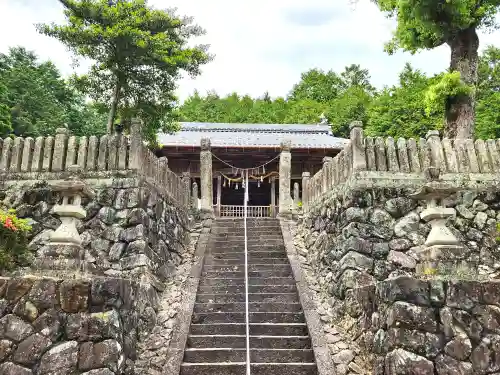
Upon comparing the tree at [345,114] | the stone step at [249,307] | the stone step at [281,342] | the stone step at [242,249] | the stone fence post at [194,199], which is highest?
the tree at [345,114]

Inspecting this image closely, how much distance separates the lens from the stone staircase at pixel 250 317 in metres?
6.27

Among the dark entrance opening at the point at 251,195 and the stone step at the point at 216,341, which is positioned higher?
the dark entrance opening at the point at 251,195

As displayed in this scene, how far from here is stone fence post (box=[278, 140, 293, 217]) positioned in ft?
44.7

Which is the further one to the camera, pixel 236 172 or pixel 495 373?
pixel 236 172

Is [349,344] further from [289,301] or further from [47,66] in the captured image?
[47,66]

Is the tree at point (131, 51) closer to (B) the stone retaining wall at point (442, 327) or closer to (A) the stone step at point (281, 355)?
(A) the stone step at point (281, 355)

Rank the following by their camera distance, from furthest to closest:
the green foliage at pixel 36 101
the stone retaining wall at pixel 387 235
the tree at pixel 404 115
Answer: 1. the tree at pixel 404 115
2. the green foliage at pixel 36 101
3. the stone retaining wall at pixel 387 235

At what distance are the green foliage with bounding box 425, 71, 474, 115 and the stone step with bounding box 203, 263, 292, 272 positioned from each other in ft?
17.7

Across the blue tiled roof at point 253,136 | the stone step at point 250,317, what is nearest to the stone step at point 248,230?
the stone step at point 250,317

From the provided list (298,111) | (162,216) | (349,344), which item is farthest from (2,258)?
(298,111)

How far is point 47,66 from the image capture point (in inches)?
890

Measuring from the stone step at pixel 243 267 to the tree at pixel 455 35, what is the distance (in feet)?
18.2

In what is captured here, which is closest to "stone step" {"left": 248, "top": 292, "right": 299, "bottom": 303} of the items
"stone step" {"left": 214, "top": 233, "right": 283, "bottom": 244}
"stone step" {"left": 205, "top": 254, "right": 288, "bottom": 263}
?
"stone step" {"left": 205, "top": 254, "right": 288, "bottom": 263}

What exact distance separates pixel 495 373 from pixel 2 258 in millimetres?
6441
